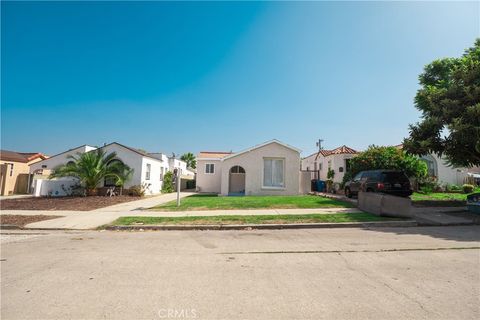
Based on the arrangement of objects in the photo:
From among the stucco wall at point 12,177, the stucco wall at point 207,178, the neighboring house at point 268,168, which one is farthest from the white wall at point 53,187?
the neighboring house at point 268,168

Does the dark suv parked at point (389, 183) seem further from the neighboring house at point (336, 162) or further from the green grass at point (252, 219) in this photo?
the neighboring house at point (336, 162)

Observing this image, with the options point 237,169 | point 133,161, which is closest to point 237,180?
point 237,169

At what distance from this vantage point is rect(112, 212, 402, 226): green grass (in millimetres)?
9938

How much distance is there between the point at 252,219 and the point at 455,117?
422 inches

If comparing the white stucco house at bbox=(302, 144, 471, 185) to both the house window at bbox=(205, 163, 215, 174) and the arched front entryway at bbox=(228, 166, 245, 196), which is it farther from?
the house window at bbox=(205, 163, 215, 174)

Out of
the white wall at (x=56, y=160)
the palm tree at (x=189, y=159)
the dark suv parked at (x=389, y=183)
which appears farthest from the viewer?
the palm tree at (x=189, y=159)

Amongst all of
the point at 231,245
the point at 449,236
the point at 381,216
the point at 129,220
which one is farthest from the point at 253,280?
the point at 381,216

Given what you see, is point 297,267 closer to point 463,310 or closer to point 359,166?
point 463,310

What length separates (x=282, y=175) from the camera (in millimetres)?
21719

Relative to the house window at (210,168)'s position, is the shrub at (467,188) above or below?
below

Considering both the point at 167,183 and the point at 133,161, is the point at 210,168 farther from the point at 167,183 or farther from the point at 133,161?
the point at 133,161

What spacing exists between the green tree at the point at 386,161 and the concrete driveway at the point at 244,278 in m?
12.0

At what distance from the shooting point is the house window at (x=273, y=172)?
853 inches

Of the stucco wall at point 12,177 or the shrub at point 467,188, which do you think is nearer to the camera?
the shrub at point 467,188
